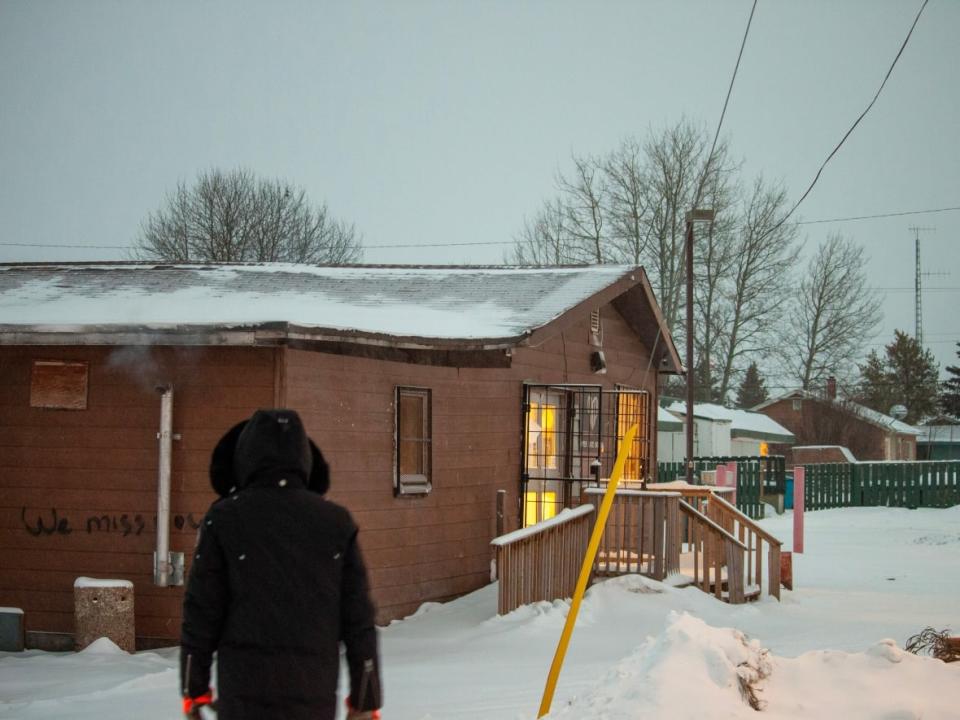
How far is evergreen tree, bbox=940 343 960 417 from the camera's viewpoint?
7206 cm

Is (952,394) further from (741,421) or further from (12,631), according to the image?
(12,631)

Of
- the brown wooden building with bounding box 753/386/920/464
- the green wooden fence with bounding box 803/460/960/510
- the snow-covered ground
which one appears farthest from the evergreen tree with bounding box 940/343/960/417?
the snow-covered ground

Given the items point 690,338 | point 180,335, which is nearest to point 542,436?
point 180,335

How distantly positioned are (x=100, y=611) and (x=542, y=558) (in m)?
4.08

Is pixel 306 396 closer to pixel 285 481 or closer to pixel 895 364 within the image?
pixel 285 481

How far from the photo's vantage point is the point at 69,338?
9.91 m

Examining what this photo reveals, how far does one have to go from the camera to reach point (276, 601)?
3904 millimetres

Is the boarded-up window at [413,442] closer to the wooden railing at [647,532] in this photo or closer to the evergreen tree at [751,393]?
the wooden railing at [647,532]

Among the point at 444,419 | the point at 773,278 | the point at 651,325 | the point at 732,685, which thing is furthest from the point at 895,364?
the point at 732,685

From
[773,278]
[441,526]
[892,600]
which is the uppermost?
[773,278]

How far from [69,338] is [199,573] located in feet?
21.6

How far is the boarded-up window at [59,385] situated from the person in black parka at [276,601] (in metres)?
6.86

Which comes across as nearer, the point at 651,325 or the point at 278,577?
the point at 278,577

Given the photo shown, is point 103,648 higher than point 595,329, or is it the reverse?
point 595,329
